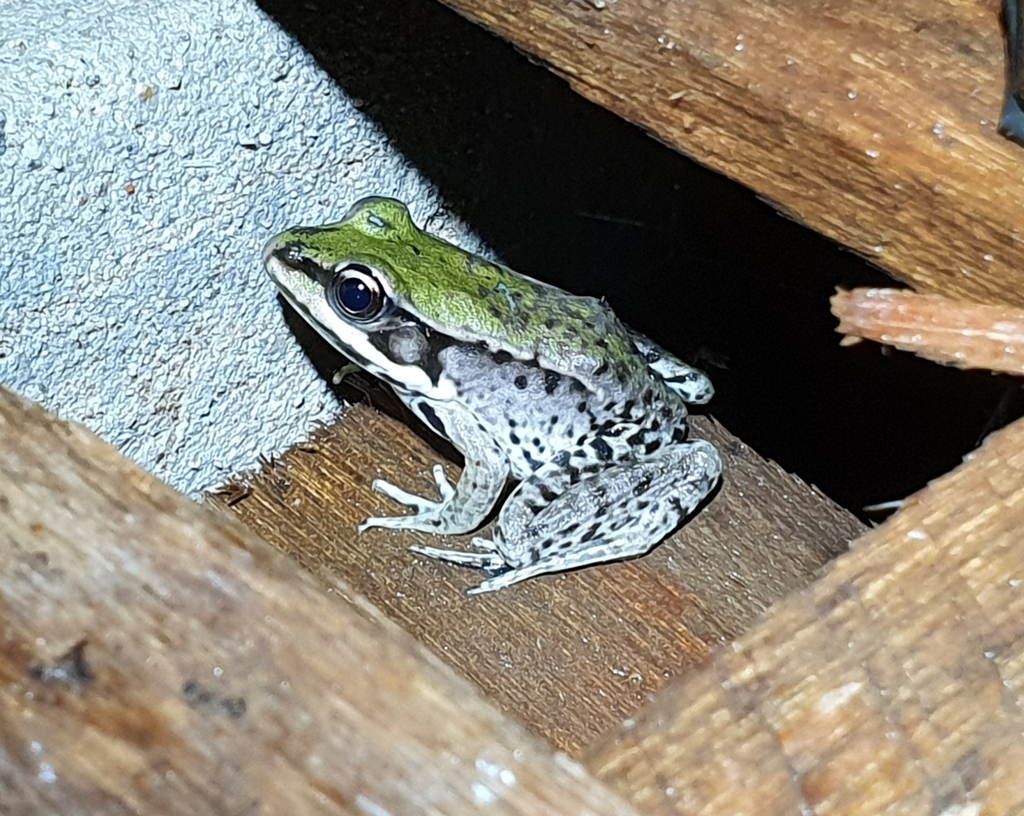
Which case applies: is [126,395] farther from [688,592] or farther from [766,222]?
[766,222]

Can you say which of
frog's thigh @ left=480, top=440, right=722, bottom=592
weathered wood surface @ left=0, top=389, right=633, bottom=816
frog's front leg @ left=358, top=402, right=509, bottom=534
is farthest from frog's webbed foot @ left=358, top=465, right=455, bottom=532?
weathered wood surface @ left=0, top=389, right=633, bottom=816

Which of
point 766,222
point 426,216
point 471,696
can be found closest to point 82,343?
point 426,216

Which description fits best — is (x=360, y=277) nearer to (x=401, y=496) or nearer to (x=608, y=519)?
(x=401, y=496)

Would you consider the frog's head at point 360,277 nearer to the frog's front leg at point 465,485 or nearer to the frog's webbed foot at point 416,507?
the frog's front leg at point 465,485

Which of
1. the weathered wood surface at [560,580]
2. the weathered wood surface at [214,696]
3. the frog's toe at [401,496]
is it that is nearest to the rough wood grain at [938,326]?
the weathered wood surface at [214,696]

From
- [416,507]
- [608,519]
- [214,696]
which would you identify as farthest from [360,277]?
[214,696]

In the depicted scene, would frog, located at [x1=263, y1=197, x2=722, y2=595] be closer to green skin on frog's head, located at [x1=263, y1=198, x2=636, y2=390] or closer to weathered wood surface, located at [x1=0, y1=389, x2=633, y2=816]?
green skin on frog's head, located at [x1=263, y1=198, x2=636, y2=390]
